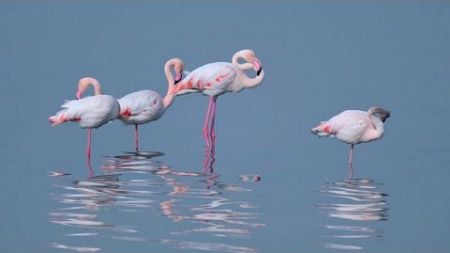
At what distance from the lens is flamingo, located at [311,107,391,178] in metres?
10.4

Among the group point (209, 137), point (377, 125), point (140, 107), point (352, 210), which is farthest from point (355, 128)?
point (140, 107)

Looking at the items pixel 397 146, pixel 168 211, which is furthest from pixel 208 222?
pixel 397 146

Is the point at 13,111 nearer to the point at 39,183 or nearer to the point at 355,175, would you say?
the point at 39,183

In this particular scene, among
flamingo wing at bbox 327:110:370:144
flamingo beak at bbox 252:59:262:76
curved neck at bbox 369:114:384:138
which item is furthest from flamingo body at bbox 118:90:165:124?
curved neck at bbox 369:114:384:138

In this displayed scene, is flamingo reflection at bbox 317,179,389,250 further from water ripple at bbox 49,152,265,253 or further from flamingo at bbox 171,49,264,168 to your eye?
flamingo at bbox 171,49,264,168

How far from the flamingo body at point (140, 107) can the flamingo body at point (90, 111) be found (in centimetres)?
57

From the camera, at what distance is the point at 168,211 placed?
8484mm

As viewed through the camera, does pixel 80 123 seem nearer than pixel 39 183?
No

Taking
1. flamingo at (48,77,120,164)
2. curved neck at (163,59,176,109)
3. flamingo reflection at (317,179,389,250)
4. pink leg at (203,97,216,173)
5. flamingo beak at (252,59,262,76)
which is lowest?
flamingo reflection at (317,179,389,250)

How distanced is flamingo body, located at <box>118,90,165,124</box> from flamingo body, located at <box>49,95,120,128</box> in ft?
1.87

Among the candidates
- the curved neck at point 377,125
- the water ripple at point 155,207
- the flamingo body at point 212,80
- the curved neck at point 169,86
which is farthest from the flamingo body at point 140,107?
the curved neck at point 377,125

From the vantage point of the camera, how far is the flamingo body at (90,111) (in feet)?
34.2

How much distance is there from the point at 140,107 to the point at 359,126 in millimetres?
2175

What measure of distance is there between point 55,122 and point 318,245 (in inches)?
146
